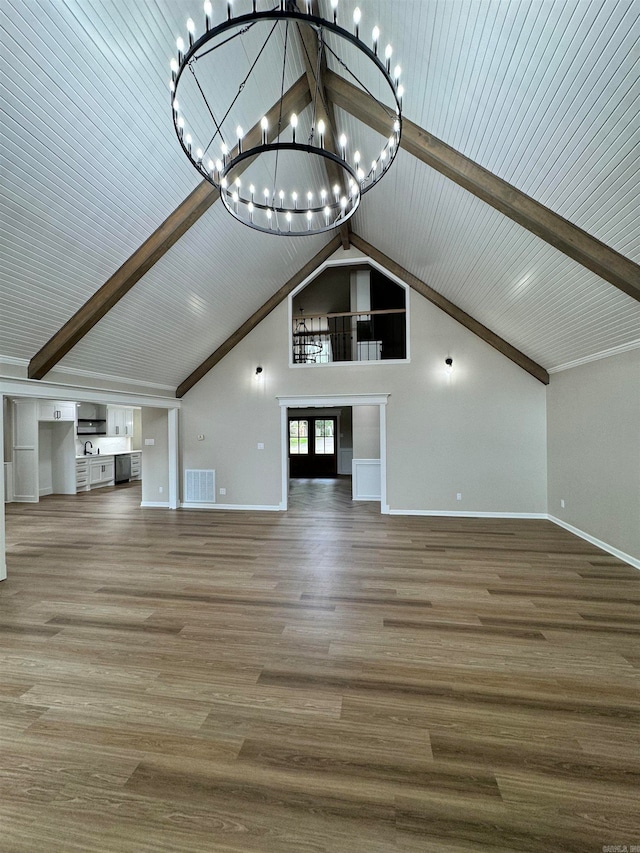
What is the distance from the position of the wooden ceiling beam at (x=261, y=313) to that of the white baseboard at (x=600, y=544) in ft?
19.4

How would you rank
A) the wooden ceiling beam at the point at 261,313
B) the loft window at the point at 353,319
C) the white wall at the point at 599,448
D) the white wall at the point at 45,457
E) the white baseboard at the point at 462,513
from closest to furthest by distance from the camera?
the white wall at the point at 599,448 < the white baseboard at the point at 462,513 < the wooden ceiling beam at the point at 261,313 < the loft window at the point at 353,319 < the white wall at the point at 45,457

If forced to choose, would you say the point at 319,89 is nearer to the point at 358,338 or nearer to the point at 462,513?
the point at 358,338

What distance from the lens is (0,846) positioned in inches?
56.6

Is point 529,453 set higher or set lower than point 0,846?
higher

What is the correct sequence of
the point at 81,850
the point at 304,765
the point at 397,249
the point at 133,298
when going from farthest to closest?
the point at 397,249 → the point at 133,298 → the point at 304,765 → the point at 81,850

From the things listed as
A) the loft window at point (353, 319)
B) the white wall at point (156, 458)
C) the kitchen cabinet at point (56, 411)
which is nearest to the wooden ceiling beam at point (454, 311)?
the loft window at point (353, 319)

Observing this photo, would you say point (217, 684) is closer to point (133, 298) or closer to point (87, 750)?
point (87, 750)

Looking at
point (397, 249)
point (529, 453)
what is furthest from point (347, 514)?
point (397, 249)

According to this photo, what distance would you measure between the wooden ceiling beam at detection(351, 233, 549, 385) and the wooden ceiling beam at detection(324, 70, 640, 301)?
119 inches

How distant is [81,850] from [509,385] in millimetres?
6931

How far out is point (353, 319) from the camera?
9.56 m

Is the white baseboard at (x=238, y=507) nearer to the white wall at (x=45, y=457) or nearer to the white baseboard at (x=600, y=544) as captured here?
the white wall at (x=45, y=457)

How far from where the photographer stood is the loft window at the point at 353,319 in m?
7.99

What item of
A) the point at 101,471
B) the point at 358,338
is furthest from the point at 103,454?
the point at 358,338
